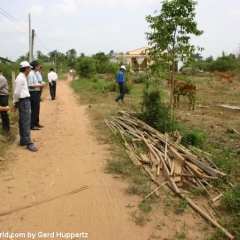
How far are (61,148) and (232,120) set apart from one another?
6.28 m

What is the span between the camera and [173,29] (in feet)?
25.5

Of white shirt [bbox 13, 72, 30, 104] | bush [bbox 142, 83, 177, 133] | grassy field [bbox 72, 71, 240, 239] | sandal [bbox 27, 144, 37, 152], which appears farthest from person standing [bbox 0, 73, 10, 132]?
bush [bbox 142, 83, 177, 133]

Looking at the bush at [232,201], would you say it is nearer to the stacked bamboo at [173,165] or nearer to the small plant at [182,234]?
the stacked bamboo at [173,165]

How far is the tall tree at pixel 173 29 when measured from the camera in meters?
7.57

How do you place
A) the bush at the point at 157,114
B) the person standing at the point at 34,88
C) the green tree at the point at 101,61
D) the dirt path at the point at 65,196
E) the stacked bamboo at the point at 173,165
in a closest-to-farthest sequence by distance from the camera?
the dirt path at the point at 65,196
the stacked bamboo at the point at 173,165
the person standing at the point at 34,88
the bush at the point at 157,114
the green tree at the point at 101,61

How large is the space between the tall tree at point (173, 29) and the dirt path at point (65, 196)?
3061 millimetres

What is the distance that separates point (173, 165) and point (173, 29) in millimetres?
4041

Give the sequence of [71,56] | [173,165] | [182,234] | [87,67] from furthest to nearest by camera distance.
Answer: [71,56]
[87,67]
[173,165]
[182,234]

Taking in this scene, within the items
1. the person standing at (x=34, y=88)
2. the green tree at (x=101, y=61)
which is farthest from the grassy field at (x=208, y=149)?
the green tree at (x=101, y=61)

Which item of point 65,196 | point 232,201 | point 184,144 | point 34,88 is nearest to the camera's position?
point 232,201

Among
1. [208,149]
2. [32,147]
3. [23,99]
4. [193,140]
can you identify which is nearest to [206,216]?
[208,149]

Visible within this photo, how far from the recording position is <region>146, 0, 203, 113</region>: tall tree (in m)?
7.57

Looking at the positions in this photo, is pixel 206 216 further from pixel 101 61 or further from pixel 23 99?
pixel 101 61

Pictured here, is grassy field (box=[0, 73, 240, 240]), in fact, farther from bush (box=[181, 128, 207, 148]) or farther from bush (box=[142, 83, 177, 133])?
bush (box=[142, 83, 177, 133])
